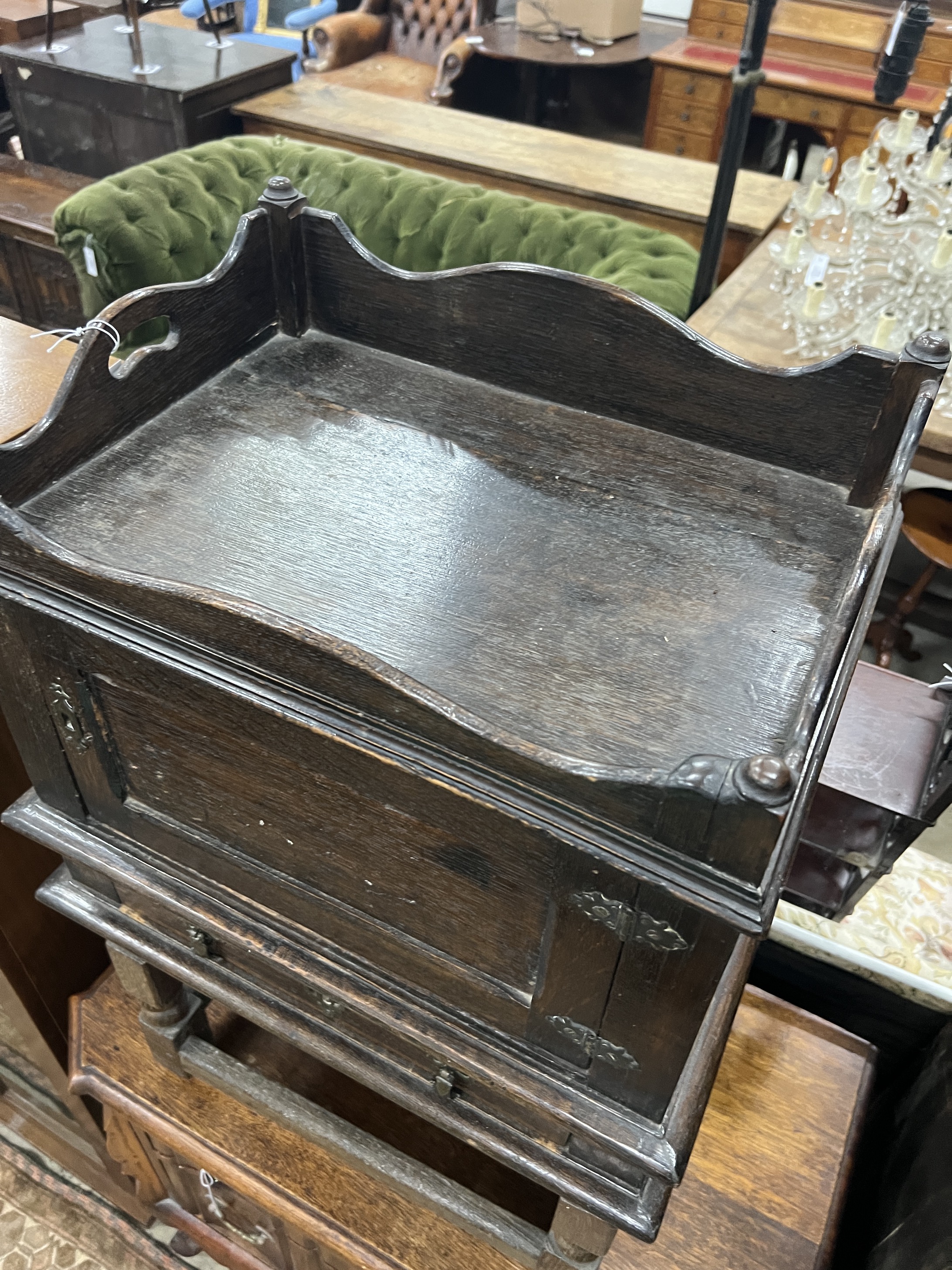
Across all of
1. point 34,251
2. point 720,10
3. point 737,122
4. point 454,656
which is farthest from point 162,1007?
point 720,10

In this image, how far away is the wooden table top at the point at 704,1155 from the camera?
966 mm

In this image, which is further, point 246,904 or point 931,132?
point 931,132

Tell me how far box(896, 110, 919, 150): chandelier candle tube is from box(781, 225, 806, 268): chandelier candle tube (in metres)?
0.33

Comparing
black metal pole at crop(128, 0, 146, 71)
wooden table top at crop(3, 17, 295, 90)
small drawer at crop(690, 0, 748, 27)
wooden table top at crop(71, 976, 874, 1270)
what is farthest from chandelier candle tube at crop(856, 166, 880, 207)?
small drawer at crop(690, 0, 748, 27)

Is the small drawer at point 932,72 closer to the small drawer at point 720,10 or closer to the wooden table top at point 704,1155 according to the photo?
the small drawer at point 720,10

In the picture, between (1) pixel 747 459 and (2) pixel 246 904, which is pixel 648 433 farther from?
(2) pixel 246 904

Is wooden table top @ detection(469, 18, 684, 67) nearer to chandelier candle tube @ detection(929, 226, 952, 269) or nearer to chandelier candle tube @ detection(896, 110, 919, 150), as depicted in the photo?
chandelier candle tube @ detection(896, 110, 919, 150)

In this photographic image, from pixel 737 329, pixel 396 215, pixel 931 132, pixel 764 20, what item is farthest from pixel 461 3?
pixel 764 20

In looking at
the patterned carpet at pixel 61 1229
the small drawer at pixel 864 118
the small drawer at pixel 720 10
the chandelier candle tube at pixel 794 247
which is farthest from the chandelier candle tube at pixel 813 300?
the small drawer at pixel 720 10

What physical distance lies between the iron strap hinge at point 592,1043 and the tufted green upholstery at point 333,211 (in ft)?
5.25

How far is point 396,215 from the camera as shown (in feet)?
7.09

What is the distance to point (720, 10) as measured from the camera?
4070 millimetres

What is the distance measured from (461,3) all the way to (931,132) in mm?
3112

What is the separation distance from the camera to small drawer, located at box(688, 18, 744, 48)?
4086 mm
